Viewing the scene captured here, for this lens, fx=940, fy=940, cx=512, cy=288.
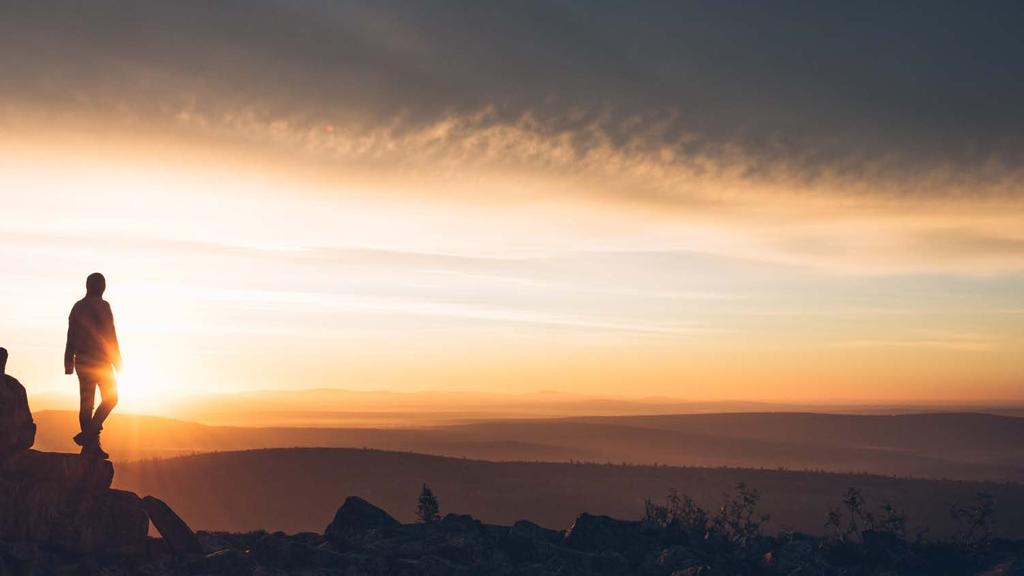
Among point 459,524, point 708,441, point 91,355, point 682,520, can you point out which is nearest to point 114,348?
point 91,355

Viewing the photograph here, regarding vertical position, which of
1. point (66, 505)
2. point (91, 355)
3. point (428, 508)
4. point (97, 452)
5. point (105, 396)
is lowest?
point (428, 508)

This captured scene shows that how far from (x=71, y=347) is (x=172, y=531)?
3.89 metres

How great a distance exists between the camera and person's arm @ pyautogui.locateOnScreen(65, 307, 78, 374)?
1725cm

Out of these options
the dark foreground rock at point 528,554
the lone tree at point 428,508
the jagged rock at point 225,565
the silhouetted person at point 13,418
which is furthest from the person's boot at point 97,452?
the lone tree at point 428,508

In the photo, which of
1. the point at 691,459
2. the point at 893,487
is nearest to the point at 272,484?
the point at 893,487

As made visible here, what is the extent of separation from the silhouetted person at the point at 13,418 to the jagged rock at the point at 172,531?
7.97 ft

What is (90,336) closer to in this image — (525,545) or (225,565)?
(225,565)

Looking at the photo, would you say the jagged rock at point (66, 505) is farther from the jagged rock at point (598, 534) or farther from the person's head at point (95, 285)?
the jagged rock at point (598, 534)

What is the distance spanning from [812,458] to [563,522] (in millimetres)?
68893

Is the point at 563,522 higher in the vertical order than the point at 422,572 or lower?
lower

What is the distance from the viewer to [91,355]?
17.3 m

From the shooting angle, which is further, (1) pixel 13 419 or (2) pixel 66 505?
(1) pixel 13 419

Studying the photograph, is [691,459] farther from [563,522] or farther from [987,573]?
[987,573]

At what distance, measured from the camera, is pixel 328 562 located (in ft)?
57.4
